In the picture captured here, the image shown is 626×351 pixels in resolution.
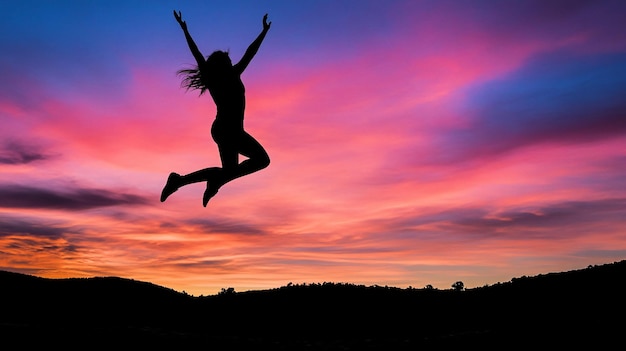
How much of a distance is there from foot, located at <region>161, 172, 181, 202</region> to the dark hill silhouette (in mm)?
2416

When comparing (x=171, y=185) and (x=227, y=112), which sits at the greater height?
(x=227, y=112)

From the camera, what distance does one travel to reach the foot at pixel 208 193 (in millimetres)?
9758

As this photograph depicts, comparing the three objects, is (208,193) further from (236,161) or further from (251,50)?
(251,50)

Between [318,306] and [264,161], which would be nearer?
[264,161]

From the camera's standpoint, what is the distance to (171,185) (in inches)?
403

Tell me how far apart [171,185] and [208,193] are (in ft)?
3.01

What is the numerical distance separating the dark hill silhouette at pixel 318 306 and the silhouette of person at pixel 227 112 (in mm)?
2755

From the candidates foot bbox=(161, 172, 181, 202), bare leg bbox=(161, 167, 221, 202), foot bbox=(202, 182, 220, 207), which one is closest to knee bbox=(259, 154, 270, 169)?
bare leg bbox=(161, 167, 221, 202)

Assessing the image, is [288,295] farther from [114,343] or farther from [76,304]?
[114,343]

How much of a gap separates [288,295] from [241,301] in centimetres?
104

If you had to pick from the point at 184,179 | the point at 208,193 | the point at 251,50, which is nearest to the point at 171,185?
the point at 184,179

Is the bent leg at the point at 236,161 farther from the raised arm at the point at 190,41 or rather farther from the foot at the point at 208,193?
the raised arm at the point at 190,41

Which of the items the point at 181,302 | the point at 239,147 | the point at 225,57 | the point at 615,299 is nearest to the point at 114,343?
the point at 239,147

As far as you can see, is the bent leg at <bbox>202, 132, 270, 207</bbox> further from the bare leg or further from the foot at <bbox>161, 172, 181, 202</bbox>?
the foot at <bbox>161, 172, 181, 202</bbox>
